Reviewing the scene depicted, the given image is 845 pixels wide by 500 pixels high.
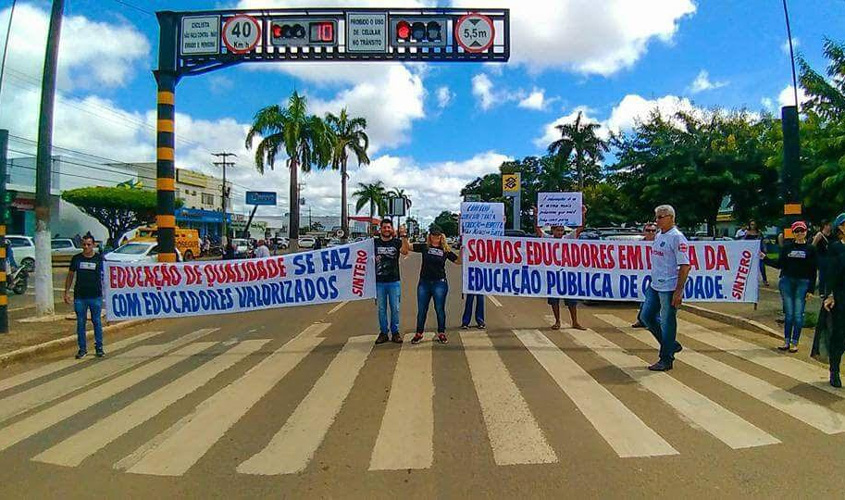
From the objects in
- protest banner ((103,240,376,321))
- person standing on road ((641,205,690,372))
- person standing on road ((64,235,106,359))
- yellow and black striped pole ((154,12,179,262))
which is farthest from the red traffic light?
person standing on road ((641,205,690,372))

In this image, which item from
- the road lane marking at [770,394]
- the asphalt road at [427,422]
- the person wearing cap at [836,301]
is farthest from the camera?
the person wearing cap at [836,301]

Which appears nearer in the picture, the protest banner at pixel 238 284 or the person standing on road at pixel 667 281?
the person standing on road at pixel 667 281

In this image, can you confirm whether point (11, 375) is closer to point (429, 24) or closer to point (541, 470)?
point (541, 470)

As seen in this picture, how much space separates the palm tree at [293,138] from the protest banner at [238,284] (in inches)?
959

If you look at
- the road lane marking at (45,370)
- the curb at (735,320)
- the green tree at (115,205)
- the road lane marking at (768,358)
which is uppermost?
the green tree at (115,205)

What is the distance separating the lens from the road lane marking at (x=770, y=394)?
498 cm

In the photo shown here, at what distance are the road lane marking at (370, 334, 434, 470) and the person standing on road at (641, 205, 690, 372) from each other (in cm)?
288

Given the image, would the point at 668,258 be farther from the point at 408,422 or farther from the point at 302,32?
the point at 302,32

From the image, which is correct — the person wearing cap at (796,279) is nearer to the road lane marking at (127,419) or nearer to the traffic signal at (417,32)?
the road lane marking at (127,419)

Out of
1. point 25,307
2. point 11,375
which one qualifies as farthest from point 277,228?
Result: point 11,375

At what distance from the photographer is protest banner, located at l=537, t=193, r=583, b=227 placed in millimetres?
16453

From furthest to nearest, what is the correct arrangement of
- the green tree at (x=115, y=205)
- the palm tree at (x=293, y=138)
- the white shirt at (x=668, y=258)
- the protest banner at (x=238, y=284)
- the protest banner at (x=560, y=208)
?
1. the green tree at (x=115, y=205)
2. the palm tree at (x=293, y=138)
3. the protest banner at (x=560, y=208)
4. the protest banner at (x=238, y=284)
5. the white shirt at (x=668, y=258)

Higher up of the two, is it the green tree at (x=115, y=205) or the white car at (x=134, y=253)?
the green tree at (x=115, y=205)

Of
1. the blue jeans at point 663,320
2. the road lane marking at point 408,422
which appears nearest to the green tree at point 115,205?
the road lane marking at point 408,422
